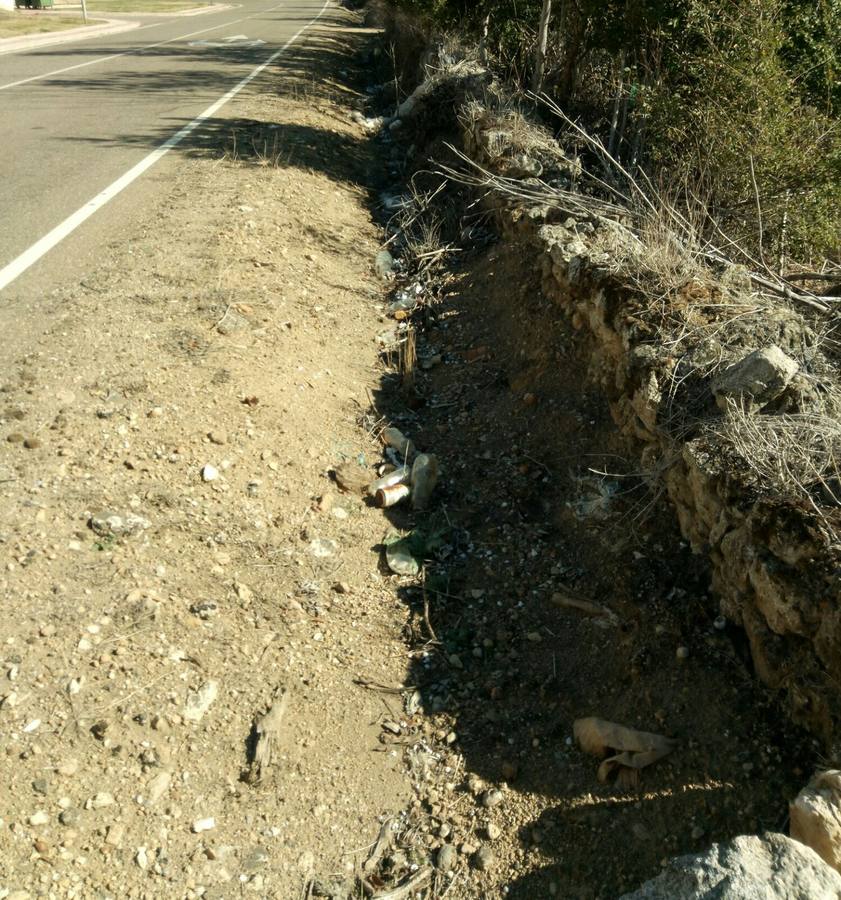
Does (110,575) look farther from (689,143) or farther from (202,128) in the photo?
(202,128)

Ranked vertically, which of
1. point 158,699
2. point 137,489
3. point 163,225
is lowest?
point 158,699

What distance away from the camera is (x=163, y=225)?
22.2 feet

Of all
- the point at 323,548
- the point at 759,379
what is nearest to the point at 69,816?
the point at 323,548

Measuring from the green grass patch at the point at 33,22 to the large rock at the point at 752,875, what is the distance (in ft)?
75.1

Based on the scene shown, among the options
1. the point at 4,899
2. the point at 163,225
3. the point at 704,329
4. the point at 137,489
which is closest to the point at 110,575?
the point at 137,489

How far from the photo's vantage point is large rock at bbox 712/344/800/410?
346cm

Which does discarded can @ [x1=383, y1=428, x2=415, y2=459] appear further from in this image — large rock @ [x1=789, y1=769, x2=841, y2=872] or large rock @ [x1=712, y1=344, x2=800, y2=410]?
large rock @ [x1=789, y1=769, x2=841, y2=872]

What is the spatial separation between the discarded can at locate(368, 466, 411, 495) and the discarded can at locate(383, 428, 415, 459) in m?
0.20

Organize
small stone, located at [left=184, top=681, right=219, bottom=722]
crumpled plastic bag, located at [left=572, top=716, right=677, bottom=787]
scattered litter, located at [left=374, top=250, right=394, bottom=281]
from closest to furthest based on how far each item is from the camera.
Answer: crumpled plastic bag, located at [left=572, top=716, right=677, bottom=787] < small stone, located at [left=184, top=681, right=219, bottom=722] < scattered litter, located at [left=374, top=250, right=394, bottom=281]

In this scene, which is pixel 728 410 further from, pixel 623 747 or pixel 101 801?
pixel 101 801

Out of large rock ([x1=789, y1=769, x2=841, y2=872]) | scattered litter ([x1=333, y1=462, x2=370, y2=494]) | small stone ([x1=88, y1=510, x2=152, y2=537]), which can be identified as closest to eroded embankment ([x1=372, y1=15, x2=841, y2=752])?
large rock ([x1=789, y1=769, x2=841, y2=872])

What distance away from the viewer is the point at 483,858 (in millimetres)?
3055

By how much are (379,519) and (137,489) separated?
1228 millimetres

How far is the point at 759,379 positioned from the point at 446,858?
7.06 ft
